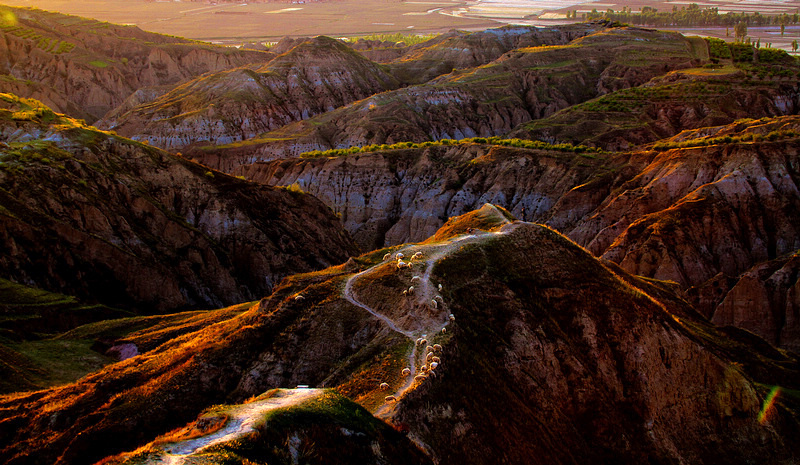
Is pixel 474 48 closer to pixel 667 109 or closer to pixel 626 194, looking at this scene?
pixel 667 109

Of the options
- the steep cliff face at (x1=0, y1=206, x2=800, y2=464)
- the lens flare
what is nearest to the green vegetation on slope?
the steep cliff face at (x1=0, y1=206, x2=800, y2=464)

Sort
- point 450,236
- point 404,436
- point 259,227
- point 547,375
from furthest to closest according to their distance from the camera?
point 259,227 < point 450,236 < point 547,375 < point 404,436

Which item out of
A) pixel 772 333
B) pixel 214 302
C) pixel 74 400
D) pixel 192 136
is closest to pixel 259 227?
pixel 214 302

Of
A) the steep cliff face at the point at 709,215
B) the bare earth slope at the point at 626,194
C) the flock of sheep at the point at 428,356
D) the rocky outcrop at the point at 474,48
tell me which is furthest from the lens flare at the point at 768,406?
the rocky outcrop at the point at 474,48

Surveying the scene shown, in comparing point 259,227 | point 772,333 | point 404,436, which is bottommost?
point 772,333

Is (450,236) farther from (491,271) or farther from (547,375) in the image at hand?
(547,375)

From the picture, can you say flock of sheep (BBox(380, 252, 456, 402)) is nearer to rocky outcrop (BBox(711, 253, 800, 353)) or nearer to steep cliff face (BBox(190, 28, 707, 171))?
rocky outcrop (BBox(711, 253, 800, 353))

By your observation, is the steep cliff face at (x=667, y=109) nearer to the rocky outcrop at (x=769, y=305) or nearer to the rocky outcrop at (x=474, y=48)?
the rocky outcrop at (x=769, y=305)

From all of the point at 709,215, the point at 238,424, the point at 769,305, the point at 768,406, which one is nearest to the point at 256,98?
the point at 709,215
